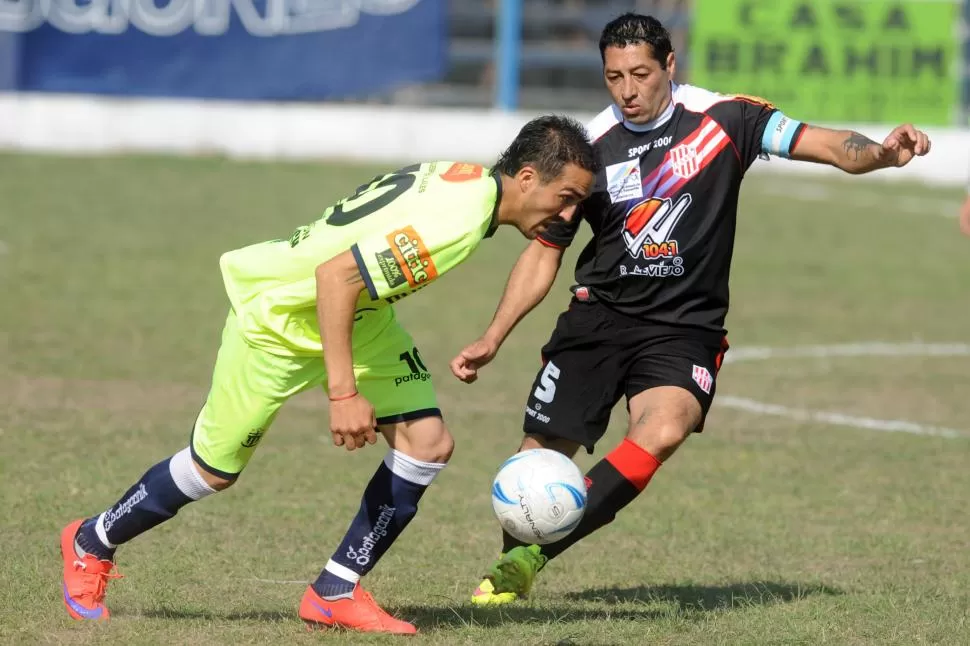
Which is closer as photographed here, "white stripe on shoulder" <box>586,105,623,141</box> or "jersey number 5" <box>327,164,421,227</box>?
"jersey number 5" <box>327,164,421,227</box>

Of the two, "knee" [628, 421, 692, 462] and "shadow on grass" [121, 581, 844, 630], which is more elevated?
"knee" [628, 421, 692, 462]

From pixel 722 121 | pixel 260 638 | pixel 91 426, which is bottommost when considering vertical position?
pixel 91 426

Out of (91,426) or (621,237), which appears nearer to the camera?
(621,237)

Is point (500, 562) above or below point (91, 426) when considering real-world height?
above

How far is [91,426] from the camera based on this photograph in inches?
338

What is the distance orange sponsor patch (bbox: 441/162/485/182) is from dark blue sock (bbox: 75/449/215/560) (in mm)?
1356

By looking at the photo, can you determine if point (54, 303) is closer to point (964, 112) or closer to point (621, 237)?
point (621, 237)

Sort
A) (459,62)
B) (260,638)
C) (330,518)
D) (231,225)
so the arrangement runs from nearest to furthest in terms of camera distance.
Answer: (260,638), (330,518), (231,225), (459,62)

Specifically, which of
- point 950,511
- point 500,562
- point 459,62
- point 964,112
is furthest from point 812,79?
point 500,562

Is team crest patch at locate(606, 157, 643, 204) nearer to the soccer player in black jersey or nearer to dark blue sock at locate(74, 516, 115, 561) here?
the soccer player in black jersey

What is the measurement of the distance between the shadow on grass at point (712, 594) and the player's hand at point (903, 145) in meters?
1.75

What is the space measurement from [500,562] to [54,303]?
7.59 meters

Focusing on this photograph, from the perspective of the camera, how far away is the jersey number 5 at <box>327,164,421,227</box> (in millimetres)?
5086

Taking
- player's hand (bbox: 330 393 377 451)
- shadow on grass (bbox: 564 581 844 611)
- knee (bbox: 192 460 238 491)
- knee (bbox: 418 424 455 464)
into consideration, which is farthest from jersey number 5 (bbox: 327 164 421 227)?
shadow on grass (bbox: 564 581 844 611)
